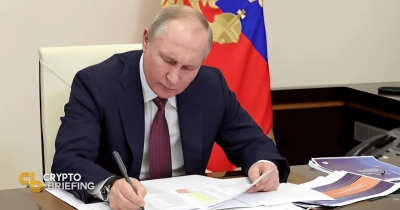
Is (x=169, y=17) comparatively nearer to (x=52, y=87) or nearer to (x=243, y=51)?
(x=52, y=87)

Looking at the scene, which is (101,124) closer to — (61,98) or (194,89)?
(61,98)

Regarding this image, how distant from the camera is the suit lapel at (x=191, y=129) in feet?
6.43

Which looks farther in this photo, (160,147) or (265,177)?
(160,147)

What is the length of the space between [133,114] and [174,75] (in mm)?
197

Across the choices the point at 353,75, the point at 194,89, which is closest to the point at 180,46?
the point at 194,89

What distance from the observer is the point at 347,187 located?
5.73ft

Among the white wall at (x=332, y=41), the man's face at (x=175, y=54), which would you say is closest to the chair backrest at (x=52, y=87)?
the man's face at (x=175, y=54)

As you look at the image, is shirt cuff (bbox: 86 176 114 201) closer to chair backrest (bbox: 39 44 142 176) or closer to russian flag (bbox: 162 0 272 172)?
chair backrest (bbox: 39 44 142 176)

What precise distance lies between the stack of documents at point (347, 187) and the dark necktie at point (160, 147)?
45 cm

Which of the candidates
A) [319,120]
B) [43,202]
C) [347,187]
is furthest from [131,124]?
[319,120]

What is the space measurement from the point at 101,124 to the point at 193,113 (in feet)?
0.99

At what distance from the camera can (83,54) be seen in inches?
81.4

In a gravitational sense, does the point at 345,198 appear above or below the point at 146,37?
below

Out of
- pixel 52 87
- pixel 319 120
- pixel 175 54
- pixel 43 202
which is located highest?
pixel 175 54
